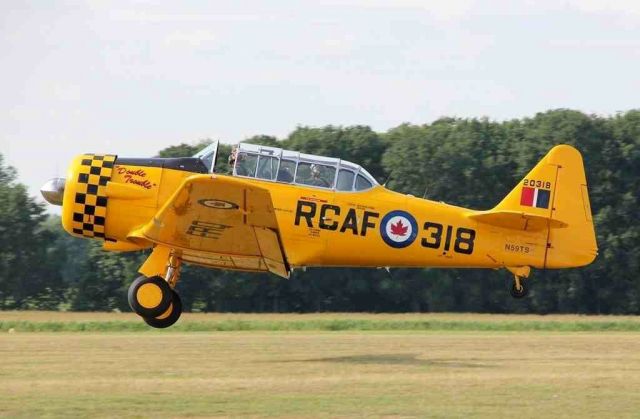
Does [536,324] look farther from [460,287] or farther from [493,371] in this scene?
[460,287]

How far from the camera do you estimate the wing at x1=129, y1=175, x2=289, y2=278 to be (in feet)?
38.9

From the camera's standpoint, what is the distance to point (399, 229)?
13977 millimetres

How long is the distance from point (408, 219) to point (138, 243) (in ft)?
11.4

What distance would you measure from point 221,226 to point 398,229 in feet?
8.11

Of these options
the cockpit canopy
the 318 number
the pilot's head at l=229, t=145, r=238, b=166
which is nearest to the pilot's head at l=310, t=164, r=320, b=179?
the cockpit canopy

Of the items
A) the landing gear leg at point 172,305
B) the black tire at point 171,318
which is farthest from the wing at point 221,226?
the black tire at point 171,318

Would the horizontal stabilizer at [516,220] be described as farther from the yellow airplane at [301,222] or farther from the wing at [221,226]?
the wing at [221,226]

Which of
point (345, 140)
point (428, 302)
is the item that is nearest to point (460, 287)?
point (428, 302)

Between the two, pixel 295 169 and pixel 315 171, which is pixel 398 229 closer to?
pixel 315 171

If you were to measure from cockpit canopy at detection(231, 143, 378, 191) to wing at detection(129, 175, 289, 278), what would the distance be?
922 mm

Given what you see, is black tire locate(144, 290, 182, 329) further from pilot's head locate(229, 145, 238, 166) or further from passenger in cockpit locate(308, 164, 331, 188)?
passenger in cockpit locate(308, 164, 331, 188)

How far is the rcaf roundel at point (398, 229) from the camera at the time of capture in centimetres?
1395

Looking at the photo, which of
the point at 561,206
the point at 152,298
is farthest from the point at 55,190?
the point at 561,206

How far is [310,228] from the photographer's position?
1376 cm
